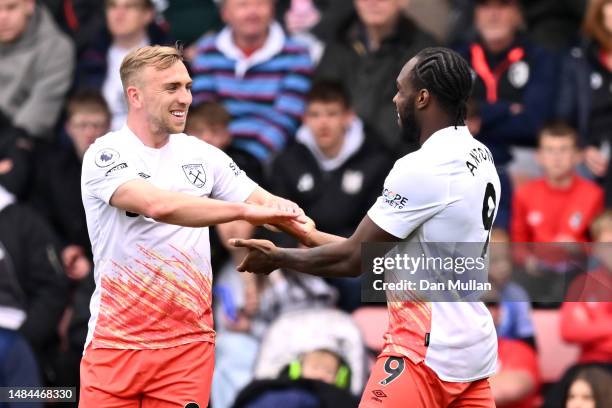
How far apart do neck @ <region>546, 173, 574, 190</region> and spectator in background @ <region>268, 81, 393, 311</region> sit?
1.32 m

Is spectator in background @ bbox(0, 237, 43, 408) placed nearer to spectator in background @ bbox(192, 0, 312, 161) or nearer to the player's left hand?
spectator in background @ bbox(192, 0, 312, 161)

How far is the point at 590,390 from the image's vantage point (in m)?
9.99

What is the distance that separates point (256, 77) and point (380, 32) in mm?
1116

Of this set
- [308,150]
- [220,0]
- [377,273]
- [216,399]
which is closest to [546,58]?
[308,150]

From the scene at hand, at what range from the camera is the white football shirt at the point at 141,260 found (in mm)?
7176

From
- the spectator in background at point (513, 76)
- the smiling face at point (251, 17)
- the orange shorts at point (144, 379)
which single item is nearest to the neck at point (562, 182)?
the spectator in background at point (513, 76)

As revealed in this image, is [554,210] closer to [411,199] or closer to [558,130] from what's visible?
[558,130]

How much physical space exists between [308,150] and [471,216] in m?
4.86

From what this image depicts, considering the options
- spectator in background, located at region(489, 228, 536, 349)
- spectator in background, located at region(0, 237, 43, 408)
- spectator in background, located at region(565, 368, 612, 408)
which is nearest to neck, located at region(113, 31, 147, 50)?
spectator in background, located at region(0, 237, 43, 408)

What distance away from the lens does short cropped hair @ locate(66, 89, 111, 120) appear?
469 inches

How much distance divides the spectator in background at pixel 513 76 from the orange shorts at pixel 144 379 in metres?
5.31

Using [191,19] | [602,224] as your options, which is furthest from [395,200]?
[191,19]

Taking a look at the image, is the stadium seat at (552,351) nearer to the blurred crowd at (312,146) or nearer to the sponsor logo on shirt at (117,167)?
the blurred crowd at (312,146)

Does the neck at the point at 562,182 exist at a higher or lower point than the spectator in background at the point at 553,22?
lower
